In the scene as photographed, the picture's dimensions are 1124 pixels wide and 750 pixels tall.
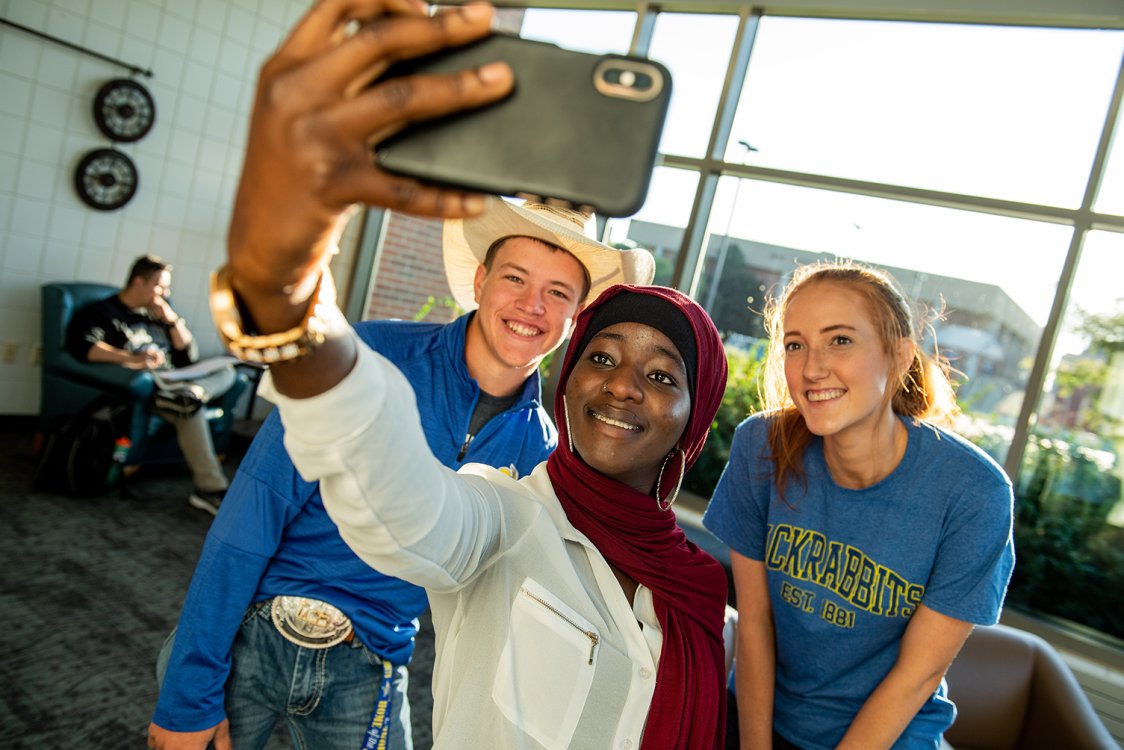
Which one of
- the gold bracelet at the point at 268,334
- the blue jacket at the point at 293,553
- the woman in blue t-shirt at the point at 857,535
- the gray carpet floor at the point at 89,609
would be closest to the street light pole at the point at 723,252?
the gray carpet floor at the point at 89,609

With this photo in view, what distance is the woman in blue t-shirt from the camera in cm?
144

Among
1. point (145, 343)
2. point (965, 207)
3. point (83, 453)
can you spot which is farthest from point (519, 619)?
point (145, 343)

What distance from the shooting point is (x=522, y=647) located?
3.24 feet

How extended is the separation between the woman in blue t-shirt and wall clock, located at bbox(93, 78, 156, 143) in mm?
5306

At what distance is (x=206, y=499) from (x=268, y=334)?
179 inches

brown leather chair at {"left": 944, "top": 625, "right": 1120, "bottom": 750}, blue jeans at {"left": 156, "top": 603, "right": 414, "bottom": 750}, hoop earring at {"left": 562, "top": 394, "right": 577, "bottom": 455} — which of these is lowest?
brown leather chair at {"left": 944, "top": 625, "right": 1120, "bottom": 750}

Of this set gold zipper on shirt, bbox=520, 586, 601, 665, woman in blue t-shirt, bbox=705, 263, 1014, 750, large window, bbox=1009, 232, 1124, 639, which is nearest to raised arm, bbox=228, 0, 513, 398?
gold zipper on shirt, bbox=520, 586, 601, 665

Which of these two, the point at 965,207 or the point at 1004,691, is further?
the point at 965,207

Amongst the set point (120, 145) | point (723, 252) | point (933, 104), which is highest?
point (933, 104)

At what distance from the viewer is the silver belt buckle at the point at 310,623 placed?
4.37 ft

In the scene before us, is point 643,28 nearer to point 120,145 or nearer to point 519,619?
point 120,145

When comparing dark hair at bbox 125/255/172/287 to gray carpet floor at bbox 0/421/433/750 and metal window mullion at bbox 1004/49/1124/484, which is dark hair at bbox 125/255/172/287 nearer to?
gray carpet floor at bbox 0/421/433/750

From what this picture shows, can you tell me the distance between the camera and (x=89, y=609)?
121 inches

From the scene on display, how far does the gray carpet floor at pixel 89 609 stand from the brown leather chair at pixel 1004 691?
205 centimetres
